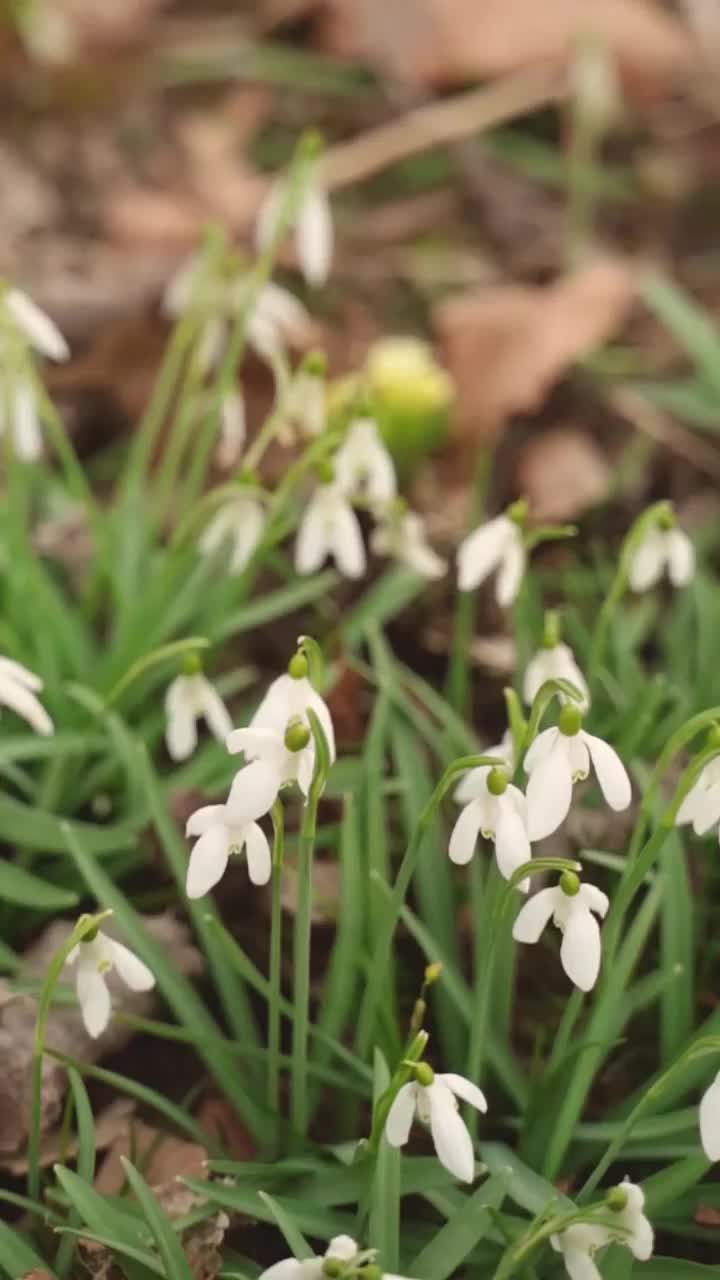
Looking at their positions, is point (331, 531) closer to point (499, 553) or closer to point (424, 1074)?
point (499, 553)

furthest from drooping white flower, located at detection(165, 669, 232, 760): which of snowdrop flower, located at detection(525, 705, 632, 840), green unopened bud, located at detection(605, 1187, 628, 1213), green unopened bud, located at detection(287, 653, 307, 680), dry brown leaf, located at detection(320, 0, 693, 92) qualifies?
dry brown leaf, located at detection(320, 0, 693, 92)

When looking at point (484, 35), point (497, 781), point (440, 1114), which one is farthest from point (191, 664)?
point (484, 35)

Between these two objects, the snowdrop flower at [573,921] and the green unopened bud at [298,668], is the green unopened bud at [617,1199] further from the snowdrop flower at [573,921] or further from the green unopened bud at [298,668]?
the green unopened bud at [298,668]

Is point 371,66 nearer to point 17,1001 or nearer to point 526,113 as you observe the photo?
point 526,113

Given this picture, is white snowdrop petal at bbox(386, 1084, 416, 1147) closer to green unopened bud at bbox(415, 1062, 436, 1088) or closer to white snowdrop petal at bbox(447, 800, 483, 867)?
green unopened bud at bbox(415, 1062, 436, 1088)

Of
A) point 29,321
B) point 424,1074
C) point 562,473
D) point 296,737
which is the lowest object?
point 562,473

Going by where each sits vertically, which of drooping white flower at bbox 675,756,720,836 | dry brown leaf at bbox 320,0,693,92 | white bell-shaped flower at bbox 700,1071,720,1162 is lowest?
white bell-shaped flower at bbox 700,1071,720,1162
